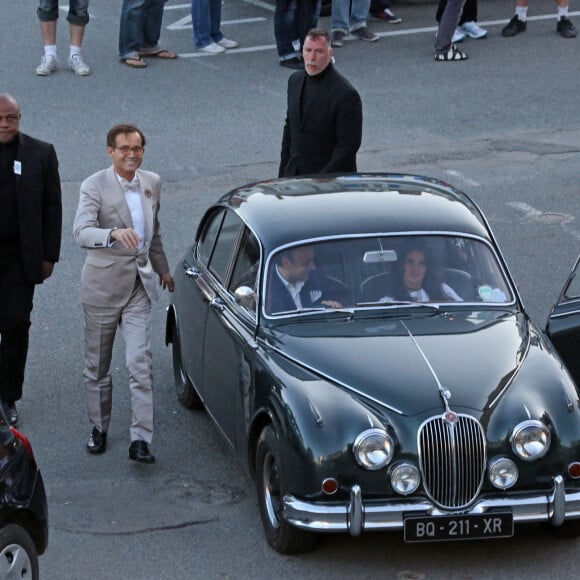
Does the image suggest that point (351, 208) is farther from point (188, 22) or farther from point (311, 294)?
point (188, 22)

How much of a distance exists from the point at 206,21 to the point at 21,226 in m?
10.6

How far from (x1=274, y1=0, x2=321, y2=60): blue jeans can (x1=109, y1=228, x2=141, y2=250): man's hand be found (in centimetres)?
1040

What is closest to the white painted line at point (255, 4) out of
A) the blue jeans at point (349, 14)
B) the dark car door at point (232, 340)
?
the blue jeans at point (349, 14)

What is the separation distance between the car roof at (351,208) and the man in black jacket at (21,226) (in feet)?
3.86

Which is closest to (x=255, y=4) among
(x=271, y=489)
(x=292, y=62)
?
(x=292, y=62)

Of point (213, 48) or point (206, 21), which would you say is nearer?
point (206, 21)

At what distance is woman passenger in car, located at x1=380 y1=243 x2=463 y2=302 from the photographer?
8.10 meters

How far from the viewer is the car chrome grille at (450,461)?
690cm

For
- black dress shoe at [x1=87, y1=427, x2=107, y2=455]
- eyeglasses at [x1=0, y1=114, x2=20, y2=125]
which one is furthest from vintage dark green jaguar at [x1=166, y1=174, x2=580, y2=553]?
eyeglasses at [x1=0, y1=114, x2=20, y2=125]

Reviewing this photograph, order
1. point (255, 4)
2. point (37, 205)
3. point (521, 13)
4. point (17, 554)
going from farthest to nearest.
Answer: point (255, 4) → point (521, 13) → point (37, 205) → point (17, 554)

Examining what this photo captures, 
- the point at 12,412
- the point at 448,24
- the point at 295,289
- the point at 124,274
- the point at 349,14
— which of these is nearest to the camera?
the point at 295,289

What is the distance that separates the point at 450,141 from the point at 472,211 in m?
7.24

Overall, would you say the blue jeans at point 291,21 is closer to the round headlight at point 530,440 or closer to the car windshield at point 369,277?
the car windshield at point 369,277

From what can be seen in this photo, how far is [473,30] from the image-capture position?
19750 mm
